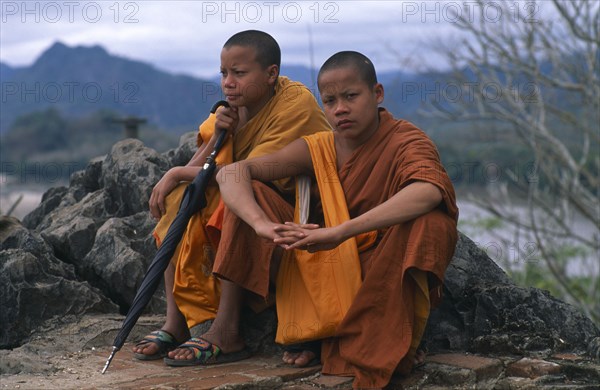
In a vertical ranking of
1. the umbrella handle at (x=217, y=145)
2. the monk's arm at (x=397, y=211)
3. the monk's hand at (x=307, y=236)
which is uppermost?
the umbrella handle at (x=217, y=145)

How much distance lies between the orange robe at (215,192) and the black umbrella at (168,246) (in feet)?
0.32

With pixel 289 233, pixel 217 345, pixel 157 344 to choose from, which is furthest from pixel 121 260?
pixel 289 233

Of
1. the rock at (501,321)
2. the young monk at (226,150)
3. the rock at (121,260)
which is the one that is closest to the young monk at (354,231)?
the young monk at (226,150)

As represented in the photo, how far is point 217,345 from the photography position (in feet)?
14.6

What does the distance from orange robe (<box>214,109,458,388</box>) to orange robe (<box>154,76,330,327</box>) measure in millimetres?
245

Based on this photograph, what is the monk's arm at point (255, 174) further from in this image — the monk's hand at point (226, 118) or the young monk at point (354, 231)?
the monk's hand at point (226, 118)

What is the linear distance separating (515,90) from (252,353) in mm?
8607

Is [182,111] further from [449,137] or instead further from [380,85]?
[380,85]

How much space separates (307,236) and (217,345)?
34.5 inches

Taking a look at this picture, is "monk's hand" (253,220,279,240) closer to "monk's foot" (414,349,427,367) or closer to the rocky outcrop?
the rocky outcrop

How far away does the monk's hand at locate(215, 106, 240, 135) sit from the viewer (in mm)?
4660

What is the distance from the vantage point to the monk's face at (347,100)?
427 cm

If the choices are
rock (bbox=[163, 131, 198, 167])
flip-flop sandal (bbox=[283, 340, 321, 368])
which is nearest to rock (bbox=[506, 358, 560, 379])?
flip-flop sandal (bbox=[283, 340, 321, 368])

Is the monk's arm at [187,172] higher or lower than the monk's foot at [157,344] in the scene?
higher
